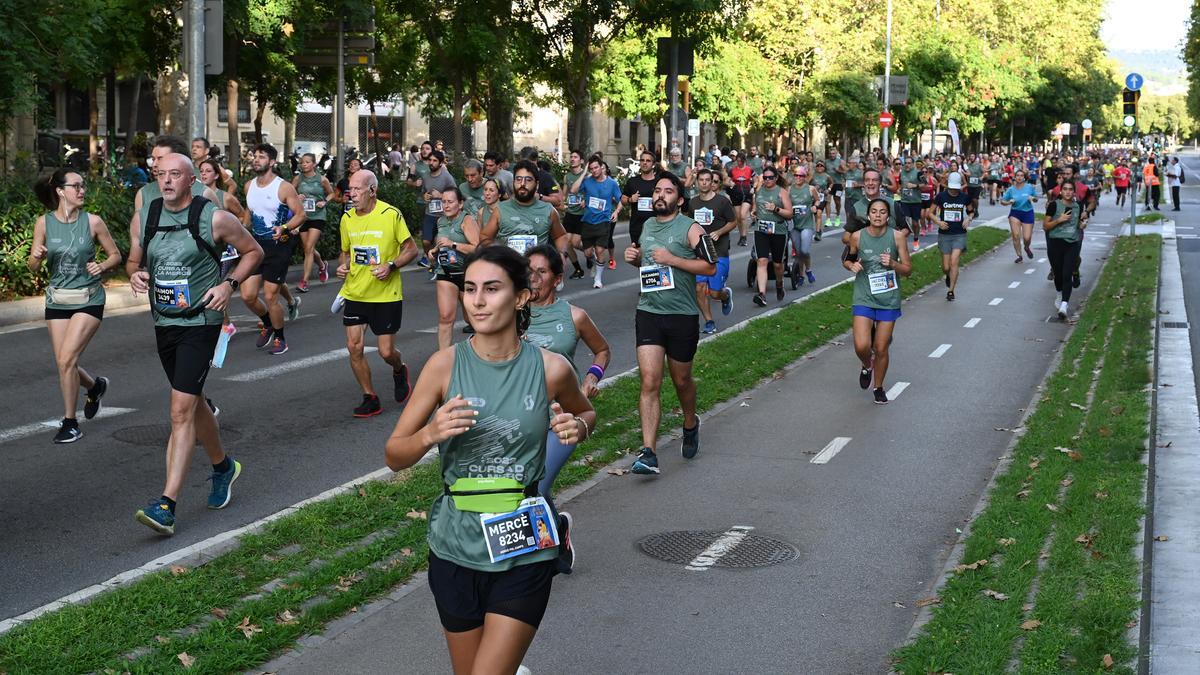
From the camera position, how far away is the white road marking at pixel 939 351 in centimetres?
1541

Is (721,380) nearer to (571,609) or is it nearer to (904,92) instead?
(571,609)

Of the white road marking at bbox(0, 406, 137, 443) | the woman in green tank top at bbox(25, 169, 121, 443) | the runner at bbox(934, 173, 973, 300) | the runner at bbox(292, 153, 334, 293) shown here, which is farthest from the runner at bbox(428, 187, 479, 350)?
the runner at bbox(934, 173, 973, 300)

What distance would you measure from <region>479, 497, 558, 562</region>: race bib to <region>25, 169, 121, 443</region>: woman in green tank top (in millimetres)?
6125

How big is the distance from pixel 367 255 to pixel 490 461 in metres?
6.75

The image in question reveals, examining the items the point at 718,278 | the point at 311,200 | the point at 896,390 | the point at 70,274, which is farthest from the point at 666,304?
the point at 311,200

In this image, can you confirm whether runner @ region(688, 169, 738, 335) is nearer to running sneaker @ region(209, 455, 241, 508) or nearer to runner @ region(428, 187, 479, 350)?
runner @ region(428, 187, 479, 350)

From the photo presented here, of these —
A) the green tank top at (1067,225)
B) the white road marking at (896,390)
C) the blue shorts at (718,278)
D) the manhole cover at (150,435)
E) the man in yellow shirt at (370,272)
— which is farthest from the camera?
the green tank top at (1067,225)

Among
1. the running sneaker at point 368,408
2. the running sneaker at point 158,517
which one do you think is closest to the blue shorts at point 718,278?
the running sneaker at point 368,408

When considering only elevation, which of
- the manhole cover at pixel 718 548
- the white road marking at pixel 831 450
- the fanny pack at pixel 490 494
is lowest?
the manhole cover at pixel 718 548

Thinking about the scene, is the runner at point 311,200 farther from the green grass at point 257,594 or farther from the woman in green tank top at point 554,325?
the woman in green tank top at point 554,325

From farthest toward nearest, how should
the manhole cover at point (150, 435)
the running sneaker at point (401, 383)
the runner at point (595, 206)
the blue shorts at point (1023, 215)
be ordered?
1. the blue shorts at point (1023, 215)
2. the runner at point (595, 206)
3. the running sneaker at point (401, 383)
4. the manhole cover at point (150, 435)

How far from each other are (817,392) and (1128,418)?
2.90 meters

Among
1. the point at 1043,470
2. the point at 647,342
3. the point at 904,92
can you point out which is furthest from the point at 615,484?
the point at 904,92

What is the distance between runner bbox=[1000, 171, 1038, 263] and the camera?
84.5 ft
